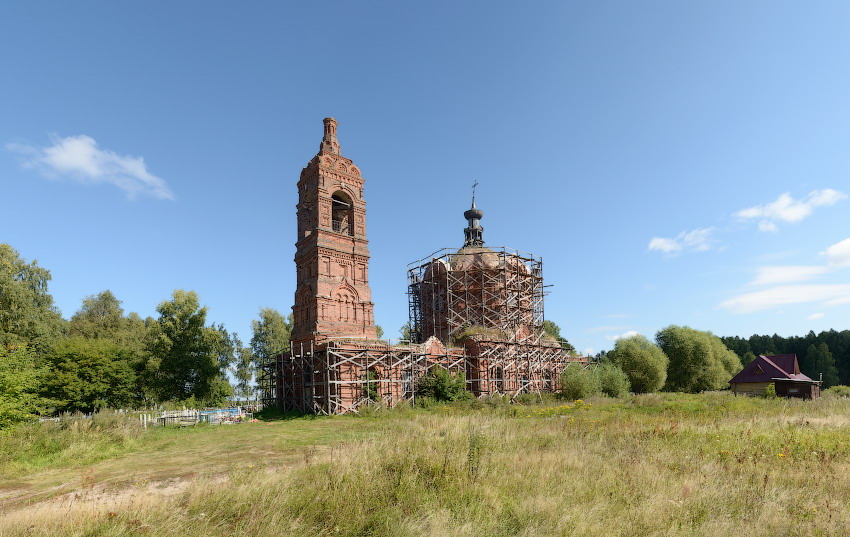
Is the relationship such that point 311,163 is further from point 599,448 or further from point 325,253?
point 599,448

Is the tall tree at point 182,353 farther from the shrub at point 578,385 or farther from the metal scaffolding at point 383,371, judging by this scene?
the shrub at point 578,385

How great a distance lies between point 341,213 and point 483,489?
2759 centimetres

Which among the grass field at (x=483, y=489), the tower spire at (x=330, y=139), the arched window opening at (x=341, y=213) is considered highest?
the tower spire at (x=330, y=139)

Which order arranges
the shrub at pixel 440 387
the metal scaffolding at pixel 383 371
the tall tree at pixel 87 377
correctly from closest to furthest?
the metal scaffolding at pixel 383 371 → the shrub at pixel 440 387 → the tall tree at pixel 87 377

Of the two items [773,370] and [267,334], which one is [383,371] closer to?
[267,334]

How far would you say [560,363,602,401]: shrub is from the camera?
29297mm

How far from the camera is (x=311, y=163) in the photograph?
1212 inches

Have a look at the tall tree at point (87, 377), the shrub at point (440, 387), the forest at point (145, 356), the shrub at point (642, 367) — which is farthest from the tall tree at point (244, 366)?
the shrub at point (642, 367)

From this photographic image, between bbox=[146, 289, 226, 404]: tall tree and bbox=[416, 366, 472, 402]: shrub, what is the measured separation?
1791 cm

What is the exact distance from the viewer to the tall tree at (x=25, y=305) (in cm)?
3006

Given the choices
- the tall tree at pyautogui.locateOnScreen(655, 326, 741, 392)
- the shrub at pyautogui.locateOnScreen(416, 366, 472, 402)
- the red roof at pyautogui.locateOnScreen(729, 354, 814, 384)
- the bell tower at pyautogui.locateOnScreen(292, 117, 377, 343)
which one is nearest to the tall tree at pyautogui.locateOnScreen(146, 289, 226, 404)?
the bell tower at pyautogui.locateOnScreen(292, 117, 377, 343)

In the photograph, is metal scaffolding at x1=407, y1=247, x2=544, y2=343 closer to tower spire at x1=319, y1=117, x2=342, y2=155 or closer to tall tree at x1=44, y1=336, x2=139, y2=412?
tower spire at x1=319, y1=117, x2=342, y2=155

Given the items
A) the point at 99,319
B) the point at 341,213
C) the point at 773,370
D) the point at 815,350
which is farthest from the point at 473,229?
the point at 815,350

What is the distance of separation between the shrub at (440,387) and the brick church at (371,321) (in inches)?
22.2
